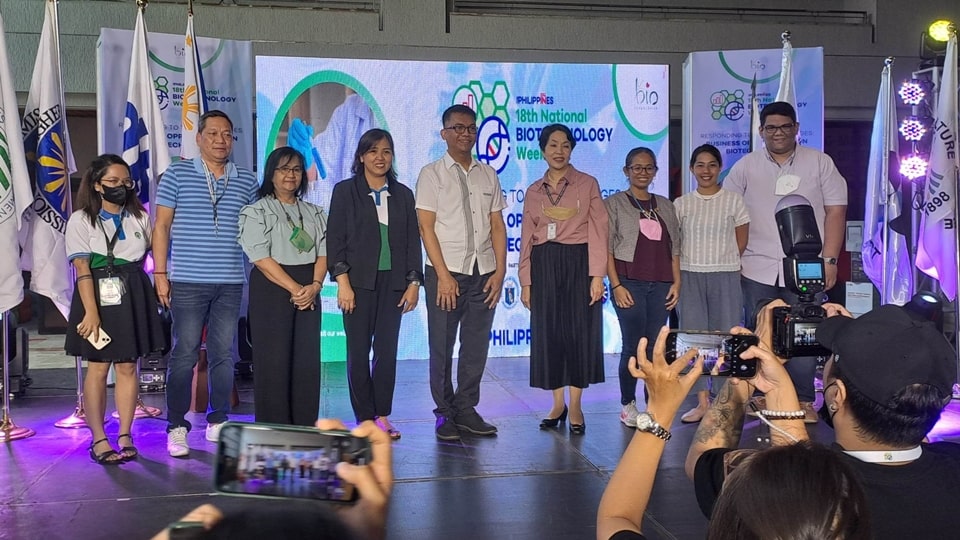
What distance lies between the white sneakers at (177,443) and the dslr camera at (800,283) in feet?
9.38

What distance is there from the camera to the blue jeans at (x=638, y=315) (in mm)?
4500

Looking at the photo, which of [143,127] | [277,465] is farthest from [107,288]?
[277,465]

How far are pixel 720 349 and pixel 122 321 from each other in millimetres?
2965

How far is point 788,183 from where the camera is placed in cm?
448

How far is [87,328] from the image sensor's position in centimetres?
364

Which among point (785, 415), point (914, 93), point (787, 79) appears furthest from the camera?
point (787, 79)

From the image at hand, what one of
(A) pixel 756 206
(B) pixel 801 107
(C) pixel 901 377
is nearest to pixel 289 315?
(A) pixel 756 206

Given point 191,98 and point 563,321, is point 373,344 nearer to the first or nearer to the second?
point 563,321

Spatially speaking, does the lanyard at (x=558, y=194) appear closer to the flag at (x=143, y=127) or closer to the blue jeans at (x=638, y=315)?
the blue jeans at (x=638, y=315)

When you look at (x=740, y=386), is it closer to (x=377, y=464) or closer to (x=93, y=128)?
(x=377, y=464)

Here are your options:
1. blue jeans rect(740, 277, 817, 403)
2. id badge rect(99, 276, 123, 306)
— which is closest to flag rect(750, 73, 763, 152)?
blue jeans rect(740, 277, 817, 403)

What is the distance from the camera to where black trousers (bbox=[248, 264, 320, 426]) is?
391cm

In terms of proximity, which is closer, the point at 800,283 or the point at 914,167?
the point at 800,283

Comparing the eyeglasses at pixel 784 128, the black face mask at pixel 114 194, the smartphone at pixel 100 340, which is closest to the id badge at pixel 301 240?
the black face mask at pixel 114 194
